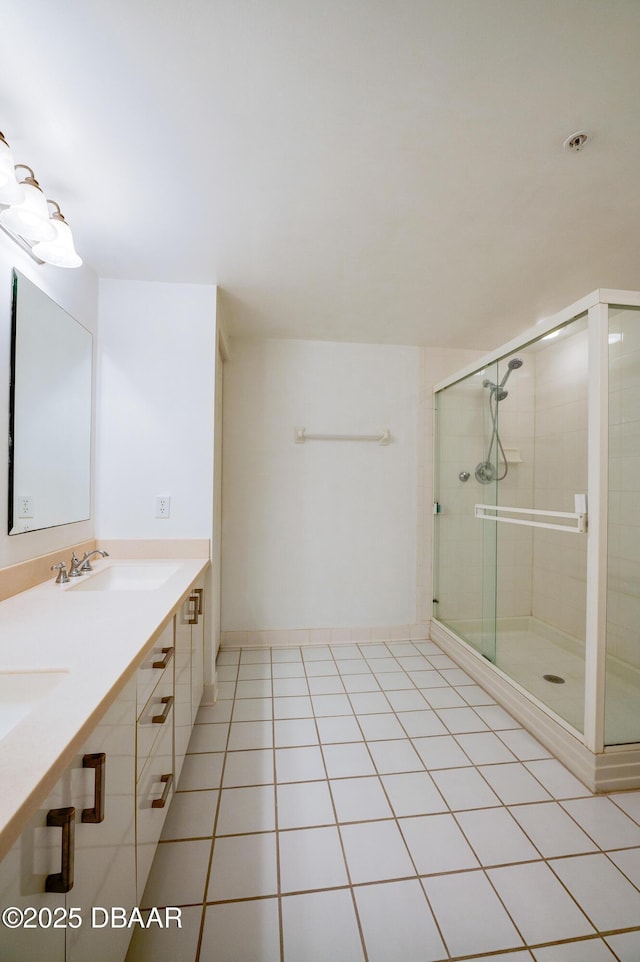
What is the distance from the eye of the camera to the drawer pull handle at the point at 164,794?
1075 mm

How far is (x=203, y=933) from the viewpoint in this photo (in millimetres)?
1001

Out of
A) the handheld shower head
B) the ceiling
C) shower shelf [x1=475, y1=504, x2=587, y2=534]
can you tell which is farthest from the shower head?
shower shelf [x1=475, y1=504, x2=587, y2=534]

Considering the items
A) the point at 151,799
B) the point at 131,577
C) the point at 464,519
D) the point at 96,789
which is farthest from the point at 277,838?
the point at 464,519

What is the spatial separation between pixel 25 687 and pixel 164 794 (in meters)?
0.61

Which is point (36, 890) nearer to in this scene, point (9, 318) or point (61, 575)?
point (61, 575)

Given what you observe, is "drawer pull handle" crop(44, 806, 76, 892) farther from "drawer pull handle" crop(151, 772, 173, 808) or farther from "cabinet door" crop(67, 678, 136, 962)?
"drawer pull handle" crop(151, 772, 173, 808)

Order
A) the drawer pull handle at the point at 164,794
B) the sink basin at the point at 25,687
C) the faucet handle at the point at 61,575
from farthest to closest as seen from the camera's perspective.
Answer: the faucet handle at the point at 61,575, the drawer pull handle at the point at 164,794, the sink basin at the point at 25,687

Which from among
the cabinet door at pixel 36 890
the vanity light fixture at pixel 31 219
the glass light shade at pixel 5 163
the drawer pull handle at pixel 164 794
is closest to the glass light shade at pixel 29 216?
the vanity light fixture at pixel 31 219

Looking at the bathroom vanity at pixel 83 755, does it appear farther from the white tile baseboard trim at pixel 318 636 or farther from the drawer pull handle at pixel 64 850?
the white tile baseboard trim at pixel 318 636

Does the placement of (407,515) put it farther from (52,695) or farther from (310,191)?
(52,695)

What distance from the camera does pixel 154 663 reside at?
1073mm

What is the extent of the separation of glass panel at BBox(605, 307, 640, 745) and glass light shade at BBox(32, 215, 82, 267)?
2.05 metres

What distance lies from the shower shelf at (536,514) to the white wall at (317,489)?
624 millimetres

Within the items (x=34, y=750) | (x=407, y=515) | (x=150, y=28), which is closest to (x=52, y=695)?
(x=34, y=750)
